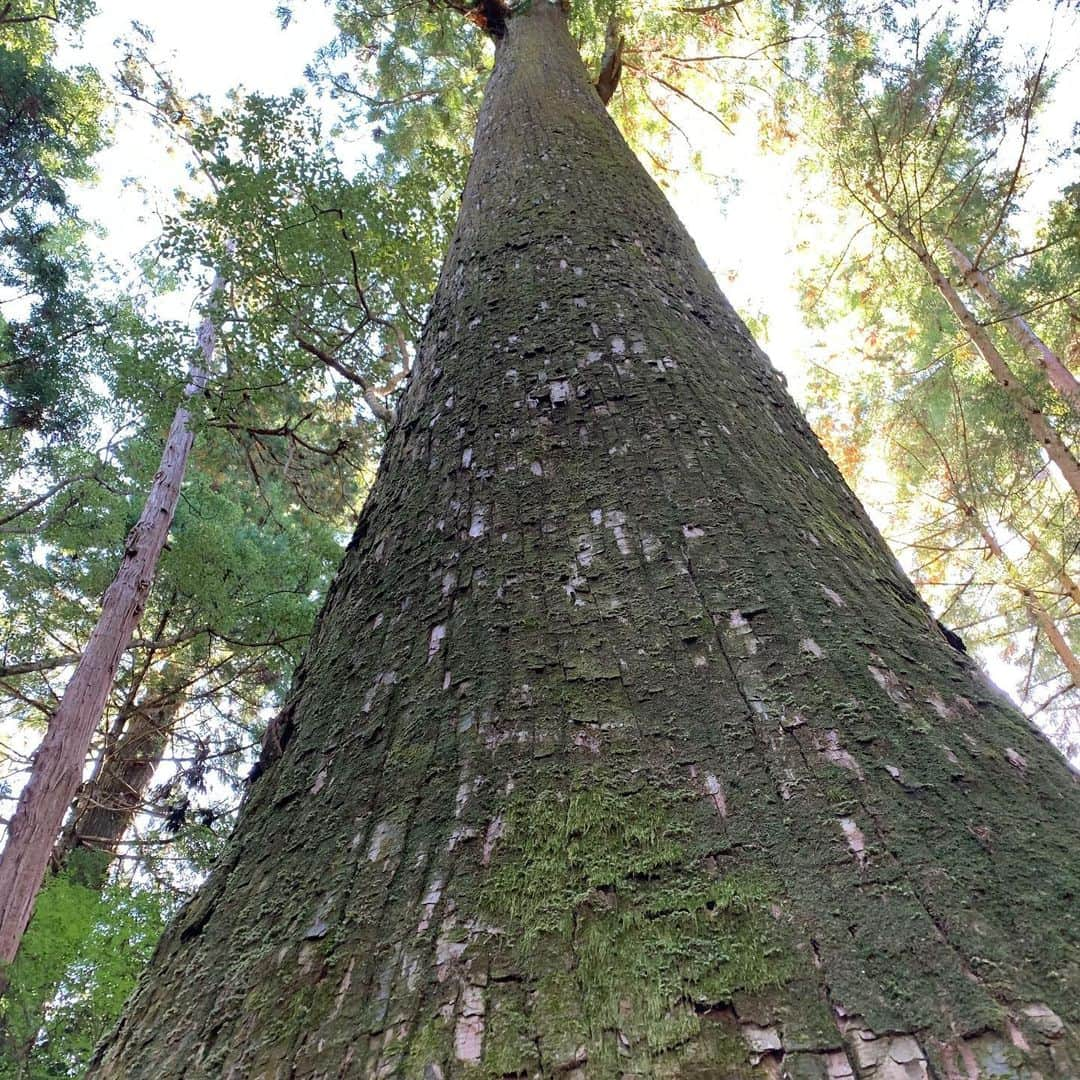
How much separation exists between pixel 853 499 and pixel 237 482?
1131 centimetres

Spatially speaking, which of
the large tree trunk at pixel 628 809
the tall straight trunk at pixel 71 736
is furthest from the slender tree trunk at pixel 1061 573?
the tall straight trunk at pixel 71 736

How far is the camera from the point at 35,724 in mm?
10602

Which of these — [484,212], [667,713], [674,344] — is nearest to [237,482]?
[484,212]

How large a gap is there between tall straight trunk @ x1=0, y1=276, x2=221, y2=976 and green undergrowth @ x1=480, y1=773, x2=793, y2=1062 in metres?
5.11

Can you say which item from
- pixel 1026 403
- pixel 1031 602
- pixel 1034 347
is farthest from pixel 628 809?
pixel 1031 602

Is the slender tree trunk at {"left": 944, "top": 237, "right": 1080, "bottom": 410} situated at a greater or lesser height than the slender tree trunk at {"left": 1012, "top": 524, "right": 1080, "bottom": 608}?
greater

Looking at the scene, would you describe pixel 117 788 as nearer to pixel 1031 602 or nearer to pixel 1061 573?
pixel 1061 573

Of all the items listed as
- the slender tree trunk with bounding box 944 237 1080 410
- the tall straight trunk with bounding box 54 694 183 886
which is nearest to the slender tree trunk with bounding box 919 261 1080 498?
the slender tree trunk with bounding box 944 237 1080 410

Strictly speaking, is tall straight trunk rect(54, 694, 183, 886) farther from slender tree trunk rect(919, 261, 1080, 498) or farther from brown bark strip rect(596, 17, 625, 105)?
slender tree trunk rect(919, 261, 1080, 498)

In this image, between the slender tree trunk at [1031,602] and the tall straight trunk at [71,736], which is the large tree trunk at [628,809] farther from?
the slender tree trunk at [1031,602]

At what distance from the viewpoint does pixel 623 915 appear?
687mm

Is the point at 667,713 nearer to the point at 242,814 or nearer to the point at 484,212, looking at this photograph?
the point at 242,814

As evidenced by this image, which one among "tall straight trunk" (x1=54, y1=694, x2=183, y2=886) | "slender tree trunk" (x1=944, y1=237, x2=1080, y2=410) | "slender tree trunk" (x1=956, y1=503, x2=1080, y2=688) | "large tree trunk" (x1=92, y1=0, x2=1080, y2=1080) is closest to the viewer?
"large tree trunk" (x1=92, y1=0, x2=1080, y2=1080)

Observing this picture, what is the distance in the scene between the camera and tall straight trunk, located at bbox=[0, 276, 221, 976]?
503 centimetres
